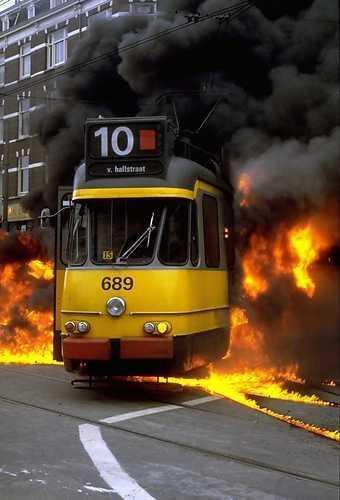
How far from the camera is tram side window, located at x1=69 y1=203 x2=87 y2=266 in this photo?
7614mm

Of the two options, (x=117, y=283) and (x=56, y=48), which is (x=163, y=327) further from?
(x=56, y=48)

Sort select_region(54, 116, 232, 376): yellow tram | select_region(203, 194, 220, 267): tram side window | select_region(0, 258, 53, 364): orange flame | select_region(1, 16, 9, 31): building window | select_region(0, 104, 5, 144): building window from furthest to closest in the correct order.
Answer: select_region(0, 104, 5, 144): building window < select_region(1, 16, 9, 31): building window < select_region(0, 258, 53, 364): orange flame < select_region(203, 194, 220, 267): tram side window < select_region(54, 116, 232, 376): yellow tram

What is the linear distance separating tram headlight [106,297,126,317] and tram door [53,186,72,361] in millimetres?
1575

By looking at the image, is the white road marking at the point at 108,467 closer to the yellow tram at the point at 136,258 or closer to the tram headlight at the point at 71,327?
the yellow tram at the point at 136,258

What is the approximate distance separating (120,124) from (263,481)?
4.58 metres

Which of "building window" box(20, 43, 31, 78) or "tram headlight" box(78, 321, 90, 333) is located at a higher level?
"building window" box(20, 43, 31, 78)

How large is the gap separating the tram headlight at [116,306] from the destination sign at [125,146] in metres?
1.56

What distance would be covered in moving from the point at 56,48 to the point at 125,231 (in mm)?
24183

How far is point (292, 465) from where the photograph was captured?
17.4ft

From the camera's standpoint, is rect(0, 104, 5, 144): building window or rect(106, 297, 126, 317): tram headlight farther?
rect(0, 104, 5, 144): building window

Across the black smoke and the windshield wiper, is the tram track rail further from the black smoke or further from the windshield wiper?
the black smoke

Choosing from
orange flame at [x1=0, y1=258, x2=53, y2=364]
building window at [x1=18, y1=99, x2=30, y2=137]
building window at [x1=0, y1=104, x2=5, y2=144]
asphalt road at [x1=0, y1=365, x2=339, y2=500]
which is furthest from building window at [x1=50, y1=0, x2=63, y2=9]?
asphalt road at [x1=0, y1=365, x2=339, y2=500]

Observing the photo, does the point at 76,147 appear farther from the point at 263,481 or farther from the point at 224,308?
the point at 263,481

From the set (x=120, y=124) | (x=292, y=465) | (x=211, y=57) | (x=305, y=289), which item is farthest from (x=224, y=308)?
(x=211, y=57)
